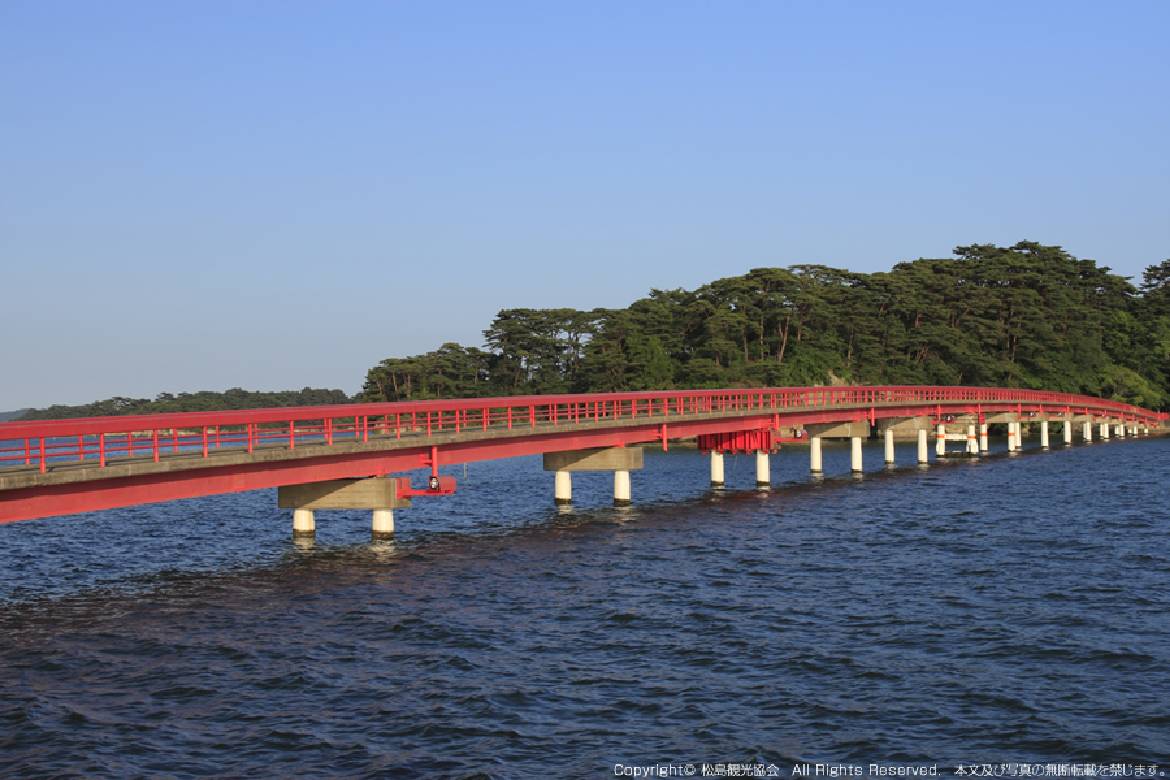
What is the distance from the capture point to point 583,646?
27.2m

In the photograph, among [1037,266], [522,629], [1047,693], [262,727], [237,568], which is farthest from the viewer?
[1037,266]

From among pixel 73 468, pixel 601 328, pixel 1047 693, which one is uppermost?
pixel 601 328

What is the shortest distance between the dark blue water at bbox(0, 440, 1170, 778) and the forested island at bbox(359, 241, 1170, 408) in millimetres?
82909

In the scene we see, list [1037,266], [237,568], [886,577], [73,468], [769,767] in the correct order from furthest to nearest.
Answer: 1. [1037,266]
2. [237,568]
3. [886,577]
4. [73,468]
5. [769,767]

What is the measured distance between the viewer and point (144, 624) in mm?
29984

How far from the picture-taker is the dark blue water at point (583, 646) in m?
19.9

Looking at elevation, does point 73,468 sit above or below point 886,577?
above

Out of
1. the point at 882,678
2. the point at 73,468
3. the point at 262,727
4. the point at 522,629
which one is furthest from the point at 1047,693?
the point at 73,468

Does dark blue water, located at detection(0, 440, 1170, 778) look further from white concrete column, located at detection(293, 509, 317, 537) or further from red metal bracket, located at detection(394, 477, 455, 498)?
red metal bracket, located at detection(394, 477, 455, 498)

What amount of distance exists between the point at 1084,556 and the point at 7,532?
4832 cm

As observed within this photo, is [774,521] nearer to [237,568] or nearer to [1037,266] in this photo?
[237,568]

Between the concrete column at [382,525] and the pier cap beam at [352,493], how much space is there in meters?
Result: 1.15

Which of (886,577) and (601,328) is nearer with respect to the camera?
(886,577)

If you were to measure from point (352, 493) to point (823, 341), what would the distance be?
Result: 99642 millimetres
